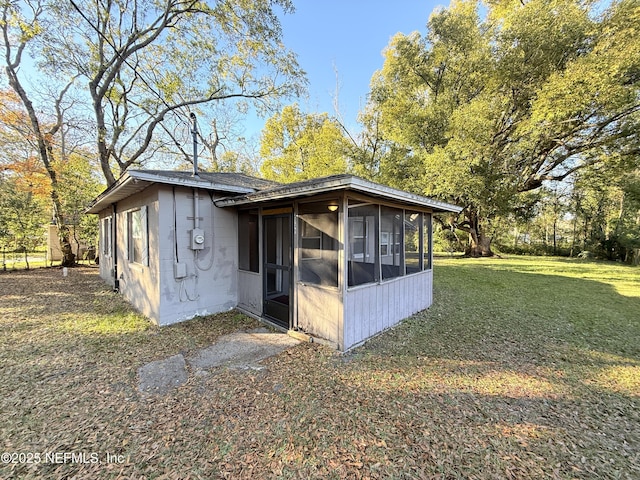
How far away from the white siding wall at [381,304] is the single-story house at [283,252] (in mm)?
20

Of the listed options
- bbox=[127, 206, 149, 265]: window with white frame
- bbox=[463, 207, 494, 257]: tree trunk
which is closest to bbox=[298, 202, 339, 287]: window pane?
bbox=[127, 206, 149, 265]: window with white frame

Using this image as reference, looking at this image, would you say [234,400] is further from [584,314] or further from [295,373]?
[584,314]

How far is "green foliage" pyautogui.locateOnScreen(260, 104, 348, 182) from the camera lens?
14883 millimetres

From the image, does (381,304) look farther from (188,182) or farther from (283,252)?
(188,182)

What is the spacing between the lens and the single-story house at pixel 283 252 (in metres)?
3.83

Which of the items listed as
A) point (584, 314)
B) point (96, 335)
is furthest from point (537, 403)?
point (96, 335)

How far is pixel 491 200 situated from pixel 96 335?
14.6 meters

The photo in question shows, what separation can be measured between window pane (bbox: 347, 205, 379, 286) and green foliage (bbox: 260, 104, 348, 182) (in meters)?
10.9

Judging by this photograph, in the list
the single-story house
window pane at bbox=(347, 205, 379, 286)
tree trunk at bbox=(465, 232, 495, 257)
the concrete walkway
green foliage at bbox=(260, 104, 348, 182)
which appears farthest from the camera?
tree trunk at bbox=(465, 232, 495, 257)

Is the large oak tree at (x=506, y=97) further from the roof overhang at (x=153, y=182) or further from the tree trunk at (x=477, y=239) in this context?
the roof overhang at (x=153, y=182)

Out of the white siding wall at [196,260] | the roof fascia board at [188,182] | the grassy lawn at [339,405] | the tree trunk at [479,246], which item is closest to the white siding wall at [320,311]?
the grassy lawn at [339,405]

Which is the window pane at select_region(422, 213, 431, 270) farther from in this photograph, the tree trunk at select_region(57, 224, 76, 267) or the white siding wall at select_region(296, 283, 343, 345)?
the tree trunk at select_region(57, 224, 76, 267)

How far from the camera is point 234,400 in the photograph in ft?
8.87

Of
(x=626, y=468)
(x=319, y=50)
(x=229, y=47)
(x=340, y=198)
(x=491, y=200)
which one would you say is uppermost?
(x=319, y=50)
